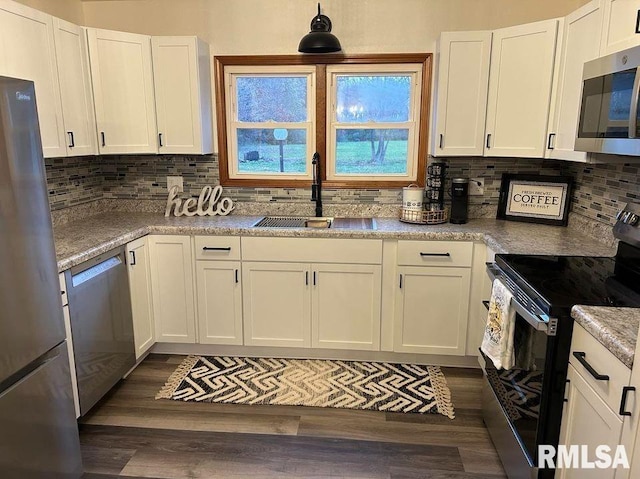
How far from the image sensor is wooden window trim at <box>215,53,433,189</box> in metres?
3.12

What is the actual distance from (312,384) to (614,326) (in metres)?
1.79

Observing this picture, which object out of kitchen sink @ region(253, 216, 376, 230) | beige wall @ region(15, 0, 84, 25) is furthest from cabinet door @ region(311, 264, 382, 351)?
beige wall @ region(15, 0, 84, 25)

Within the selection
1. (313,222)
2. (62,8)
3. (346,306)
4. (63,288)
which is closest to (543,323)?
(346,306)

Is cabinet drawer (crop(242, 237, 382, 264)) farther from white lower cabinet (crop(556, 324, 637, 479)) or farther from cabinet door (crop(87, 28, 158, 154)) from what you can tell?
white lower cabinet (crop(556, 324, 637, 479))

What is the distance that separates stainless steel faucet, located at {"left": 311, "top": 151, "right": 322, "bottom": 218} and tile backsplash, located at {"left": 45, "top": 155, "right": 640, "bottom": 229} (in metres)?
0.08

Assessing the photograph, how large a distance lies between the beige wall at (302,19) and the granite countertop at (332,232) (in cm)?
123

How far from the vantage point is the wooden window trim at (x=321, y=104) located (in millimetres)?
3115

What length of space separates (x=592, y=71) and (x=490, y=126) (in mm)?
837

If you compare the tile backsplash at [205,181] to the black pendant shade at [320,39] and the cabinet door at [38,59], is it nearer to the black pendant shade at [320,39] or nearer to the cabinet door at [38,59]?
the cabinet door at [38,59]

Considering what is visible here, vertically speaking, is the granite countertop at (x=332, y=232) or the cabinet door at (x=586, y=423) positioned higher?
the granite countertop at (x=332, y=232)

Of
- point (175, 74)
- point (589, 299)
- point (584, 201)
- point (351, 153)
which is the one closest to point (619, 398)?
point (589, 299)

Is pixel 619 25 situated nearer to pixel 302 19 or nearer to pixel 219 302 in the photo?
pixel 302 19

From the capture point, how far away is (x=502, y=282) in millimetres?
1987

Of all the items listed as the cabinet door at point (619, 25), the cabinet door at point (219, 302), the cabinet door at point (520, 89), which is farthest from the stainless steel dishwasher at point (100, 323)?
the cabinet door at point (619, 25)
